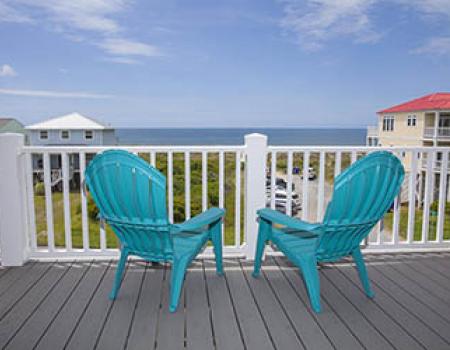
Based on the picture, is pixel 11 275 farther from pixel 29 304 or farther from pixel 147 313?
pixel 147 313

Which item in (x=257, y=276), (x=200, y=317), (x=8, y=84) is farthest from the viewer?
(x=8, y=84)

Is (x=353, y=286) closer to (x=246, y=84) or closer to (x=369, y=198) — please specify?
(x=369, y=198)

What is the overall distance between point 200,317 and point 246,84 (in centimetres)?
2554

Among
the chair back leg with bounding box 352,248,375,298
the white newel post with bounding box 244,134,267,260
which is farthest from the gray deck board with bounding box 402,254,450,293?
the white newel post with bounding box 244,134,267,260

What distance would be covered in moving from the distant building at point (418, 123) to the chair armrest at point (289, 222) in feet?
50.9

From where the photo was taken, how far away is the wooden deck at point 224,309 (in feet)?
6.30

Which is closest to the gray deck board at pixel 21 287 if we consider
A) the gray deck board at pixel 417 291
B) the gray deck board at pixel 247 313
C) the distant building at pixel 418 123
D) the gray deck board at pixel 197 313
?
the gray deck board at pixel 197 313

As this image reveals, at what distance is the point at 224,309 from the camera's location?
228 centimetres

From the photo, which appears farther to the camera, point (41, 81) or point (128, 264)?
point (41, 81)

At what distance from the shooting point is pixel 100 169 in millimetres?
2254

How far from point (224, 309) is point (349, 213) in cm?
96

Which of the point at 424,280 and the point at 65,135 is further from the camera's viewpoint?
the point at 65,135

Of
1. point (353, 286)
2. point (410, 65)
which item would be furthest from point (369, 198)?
point (410, 65)

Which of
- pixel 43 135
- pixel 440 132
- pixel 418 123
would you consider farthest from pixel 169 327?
pixel 418 123
